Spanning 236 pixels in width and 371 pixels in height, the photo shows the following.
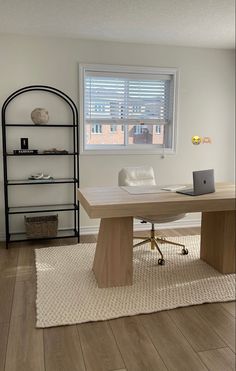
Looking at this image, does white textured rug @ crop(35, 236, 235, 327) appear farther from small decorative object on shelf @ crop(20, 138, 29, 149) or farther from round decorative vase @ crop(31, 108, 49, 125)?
round decorative vase @ crop(31, 108, 49, 125)

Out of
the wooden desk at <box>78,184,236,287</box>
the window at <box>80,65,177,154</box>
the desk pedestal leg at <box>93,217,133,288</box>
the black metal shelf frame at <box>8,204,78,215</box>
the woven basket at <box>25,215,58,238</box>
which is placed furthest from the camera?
the window at <box>80,65,177,154</box>

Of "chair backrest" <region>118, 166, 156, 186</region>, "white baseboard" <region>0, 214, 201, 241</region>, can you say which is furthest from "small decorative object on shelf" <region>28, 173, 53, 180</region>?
"chair backrest" <region>118, 166, 156, 186</region>

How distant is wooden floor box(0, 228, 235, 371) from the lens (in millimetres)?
1934

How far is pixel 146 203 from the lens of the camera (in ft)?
8.63

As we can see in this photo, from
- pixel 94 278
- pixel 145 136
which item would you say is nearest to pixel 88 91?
pixel 145 136

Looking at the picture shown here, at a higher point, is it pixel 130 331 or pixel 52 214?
pixel 52 214

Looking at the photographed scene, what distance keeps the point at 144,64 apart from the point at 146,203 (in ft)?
7.71

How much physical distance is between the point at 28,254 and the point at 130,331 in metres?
1.76

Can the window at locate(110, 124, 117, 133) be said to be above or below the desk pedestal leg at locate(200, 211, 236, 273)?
above

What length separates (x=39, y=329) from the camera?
2.26 metres

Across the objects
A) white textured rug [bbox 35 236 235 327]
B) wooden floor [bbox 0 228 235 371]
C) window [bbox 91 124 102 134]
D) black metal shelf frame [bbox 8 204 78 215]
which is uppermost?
window [bbox 91 124 102 134]

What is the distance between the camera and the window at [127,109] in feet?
14.0

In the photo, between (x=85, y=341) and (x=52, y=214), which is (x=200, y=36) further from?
(x=85, y=341)

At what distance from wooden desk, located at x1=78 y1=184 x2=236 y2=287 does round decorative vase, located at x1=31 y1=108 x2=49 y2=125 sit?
47.7 inches
